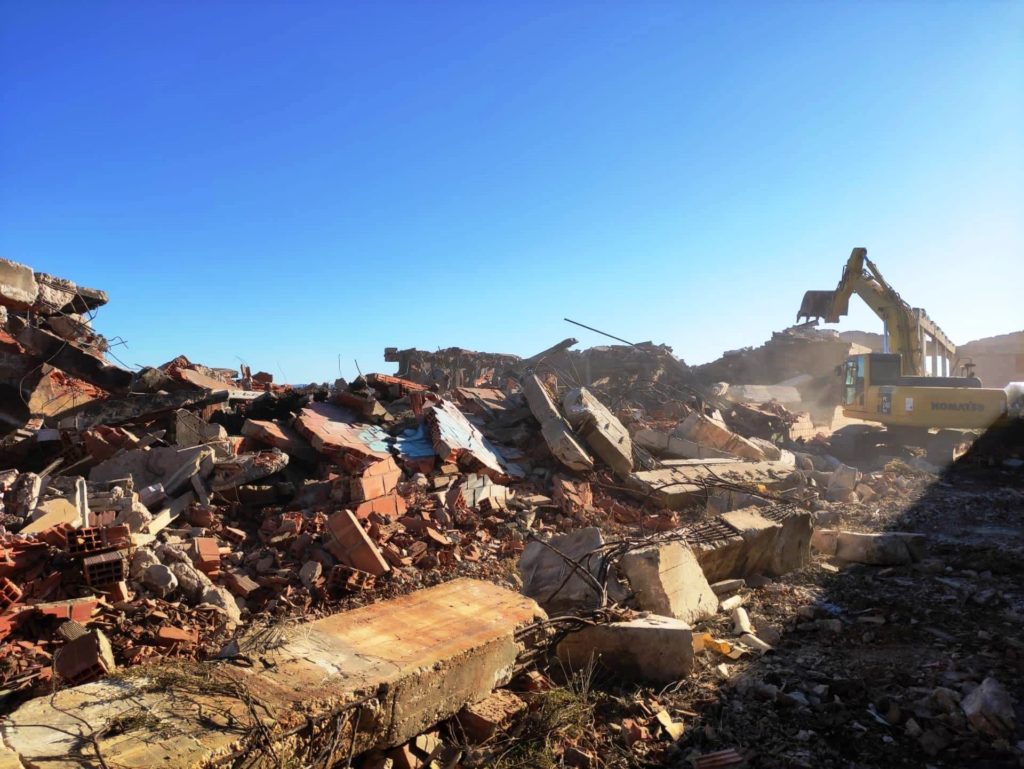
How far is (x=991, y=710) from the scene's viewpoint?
334 centimetres

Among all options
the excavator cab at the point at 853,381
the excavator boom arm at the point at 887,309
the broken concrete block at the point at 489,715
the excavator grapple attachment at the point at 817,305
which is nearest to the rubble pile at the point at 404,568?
the broken concrete block at the point at 489,715

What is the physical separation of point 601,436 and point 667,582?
474 centimetres

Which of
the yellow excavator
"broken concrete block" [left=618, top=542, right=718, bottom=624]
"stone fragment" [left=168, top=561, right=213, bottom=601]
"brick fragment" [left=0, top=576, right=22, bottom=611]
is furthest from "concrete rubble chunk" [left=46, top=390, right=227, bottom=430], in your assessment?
the yellow excavator

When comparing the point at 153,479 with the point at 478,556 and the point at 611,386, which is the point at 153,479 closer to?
the point at 478,556

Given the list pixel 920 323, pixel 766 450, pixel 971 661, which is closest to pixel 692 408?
pixel 766 450

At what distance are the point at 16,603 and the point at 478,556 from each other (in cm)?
385

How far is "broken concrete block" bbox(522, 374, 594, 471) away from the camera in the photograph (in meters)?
9.13

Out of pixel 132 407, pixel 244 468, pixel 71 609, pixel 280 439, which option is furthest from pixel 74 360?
pixel 71 609

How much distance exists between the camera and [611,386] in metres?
19.2

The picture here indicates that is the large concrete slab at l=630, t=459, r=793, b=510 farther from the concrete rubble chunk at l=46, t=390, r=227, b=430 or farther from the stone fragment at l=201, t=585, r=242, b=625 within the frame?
the concrete rubble chunk at l=46, t=390, r=227, b=430

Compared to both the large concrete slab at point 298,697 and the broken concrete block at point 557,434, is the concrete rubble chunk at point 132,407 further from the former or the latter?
the large concrete slab at point 298,697

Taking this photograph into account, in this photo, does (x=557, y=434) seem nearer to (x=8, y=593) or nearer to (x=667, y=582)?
(x=667, y=582)

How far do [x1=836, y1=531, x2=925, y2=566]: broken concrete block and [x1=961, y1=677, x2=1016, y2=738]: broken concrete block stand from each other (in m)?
3.20

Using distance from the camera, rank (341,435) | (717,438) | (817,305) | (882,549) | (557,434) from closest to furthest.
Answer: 1. (882,549)
2. (341,435)
3. (557,434)
4. (717,438)
5. (817,305)
